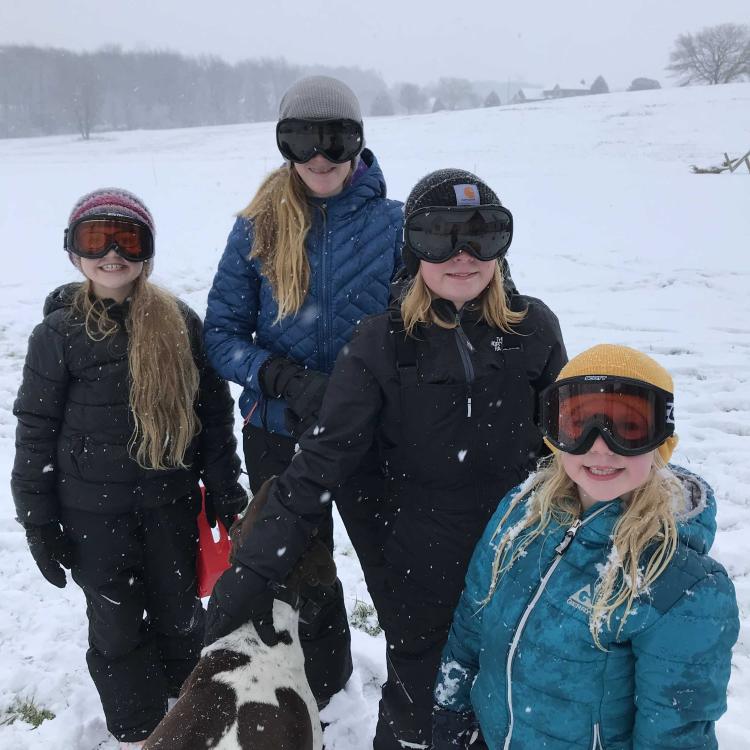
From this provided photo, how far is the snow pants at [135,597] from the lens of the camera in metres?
2.93

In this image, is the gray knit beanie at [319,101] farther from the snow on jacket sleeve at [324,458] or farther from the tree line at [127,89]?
the tree line at [127,89]

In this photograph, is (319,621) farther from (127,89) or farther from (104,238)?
(127,89)

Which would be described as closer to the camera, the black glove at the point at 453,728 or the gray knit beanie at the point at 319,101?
the black glove at the point at 453,728

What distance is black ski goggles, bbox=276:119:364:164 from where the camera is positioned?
2.61 metres

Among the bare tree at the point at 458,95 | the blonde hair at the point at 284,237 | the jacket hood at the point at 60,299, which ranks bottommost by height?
the jacket hood at the point at 60,299

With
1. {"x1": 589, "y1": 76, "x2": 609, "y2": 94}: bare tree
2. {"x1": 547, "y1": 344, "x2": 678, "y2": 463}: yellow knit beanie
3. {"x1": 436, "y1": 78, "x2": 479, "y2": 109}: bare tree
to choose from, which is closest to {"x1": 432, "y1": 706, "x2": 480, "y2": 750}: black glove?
{"x1": 547, "y1": 344, "x2": 678, "y2": 463}: yellow knit beanie

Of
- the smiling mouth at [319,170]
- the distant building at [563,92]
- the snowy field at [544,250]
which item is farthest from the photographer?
the distant building at [563,92]

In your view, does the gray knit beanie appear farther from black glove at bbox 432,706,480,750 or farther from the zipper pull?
black glove at bbox 432,706,480,750

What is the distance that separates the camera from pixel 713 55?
2207 inches

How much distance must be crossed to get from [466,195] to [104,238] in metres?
1.54

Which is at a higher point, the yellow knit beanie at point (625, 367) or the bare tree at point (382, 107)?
the bare tree at point (382, 107)

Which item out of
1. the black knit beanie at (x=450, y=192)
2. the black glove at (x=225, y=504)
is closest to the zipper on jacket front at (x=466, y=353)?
the black knit beanie at (x=450, y=192)

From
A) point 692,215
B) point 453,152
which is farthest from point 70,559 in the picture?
point 453,152

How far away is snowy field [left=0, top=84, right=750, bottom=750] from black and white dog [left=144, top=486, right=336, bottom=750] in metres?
1.00
